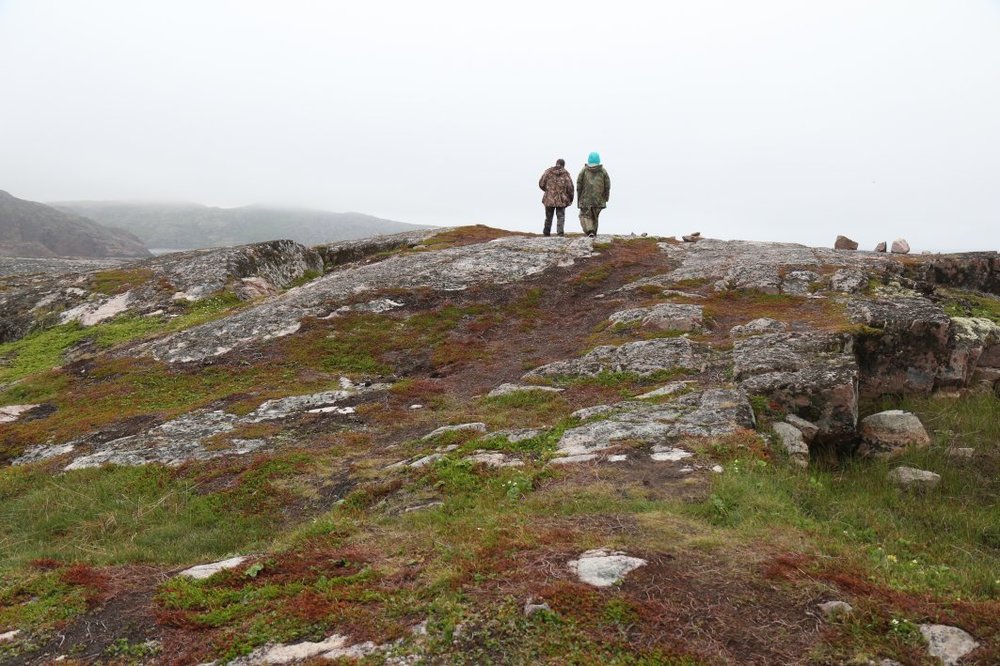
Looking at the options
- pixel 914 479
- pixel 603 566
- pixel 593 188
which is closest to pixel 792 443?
pixel 914 479

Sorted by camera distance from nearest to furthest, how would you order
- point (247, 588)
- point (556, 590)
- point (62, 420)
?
point (556, 590), point (247, 588), point (62, 420)

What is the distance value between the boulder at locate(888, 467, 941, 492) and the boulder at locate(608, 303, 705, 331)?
786cm

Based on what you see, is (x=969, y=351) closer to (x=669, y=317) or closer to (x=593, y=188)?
(x=669, y=317)

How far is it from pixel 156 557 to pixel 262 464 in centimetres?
362

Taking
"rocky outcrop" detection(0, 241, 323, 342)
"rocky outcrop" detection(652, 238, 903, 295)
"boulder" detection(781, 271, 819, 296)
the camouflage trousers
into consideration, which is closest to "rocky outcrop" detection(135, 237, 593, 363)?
the camouflage trousers

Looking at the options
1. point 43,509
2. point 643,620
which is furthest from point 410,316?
point 643,620

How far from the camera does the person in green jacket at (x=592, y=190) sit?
35.5 meters

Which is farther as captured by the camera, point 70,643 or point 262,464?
point 262,464

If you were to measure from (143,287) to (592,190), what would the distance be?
2687cm

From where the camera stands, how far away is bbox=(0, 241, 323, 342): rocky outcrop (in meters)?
32.3

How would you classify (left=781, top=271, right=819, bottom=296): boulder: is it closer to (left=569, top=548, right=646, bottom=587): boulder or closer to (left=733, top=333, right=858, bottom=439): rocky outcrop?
(left=733, top=333, right=858, bottom=439): rocky outcrop

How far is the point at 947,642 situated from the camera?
241 inches

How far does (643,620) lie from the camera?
21.4 feet

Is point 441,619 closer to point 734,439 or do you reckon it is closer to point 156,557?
point 156,557
